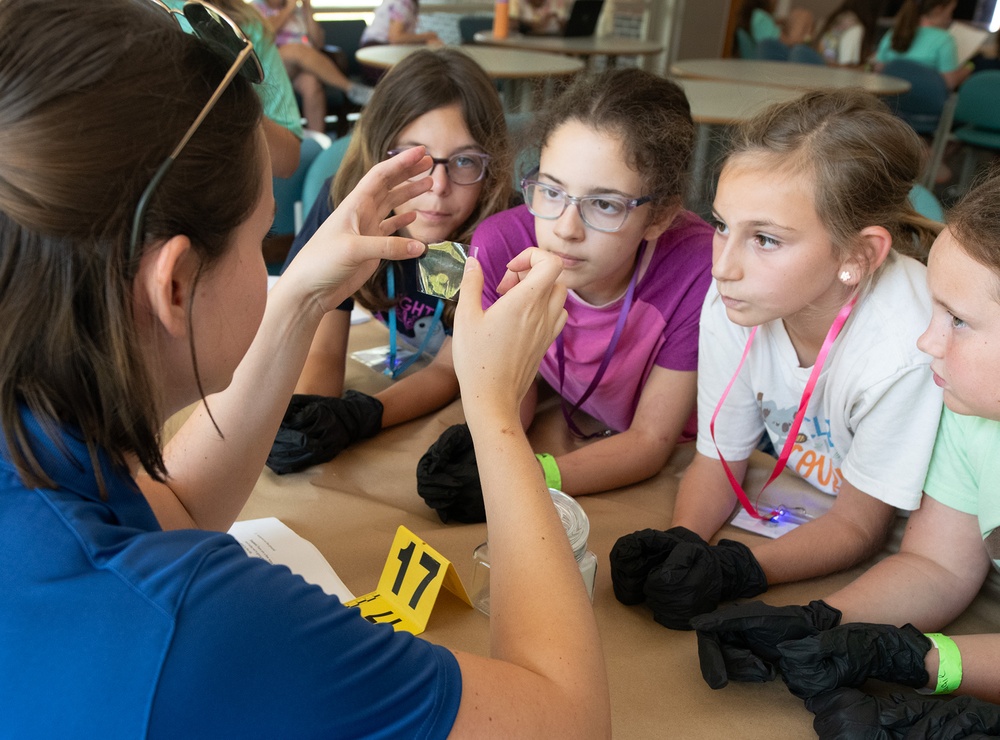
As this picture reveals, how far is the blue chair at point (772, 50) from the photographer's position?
19.3 ft

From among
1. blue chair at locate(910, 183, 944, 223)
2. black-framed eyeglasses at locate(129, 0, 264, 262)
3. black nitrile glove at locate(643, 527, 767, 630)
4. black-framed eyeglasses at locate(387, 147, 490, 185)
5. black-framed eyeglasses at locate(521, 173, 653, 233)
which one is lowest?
black nitrile glove at locate(643, 527, 767, 630)

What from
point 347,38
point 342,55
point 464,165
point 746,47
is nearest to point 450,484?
point 464,165

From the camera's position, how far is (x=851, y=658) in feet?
2.93

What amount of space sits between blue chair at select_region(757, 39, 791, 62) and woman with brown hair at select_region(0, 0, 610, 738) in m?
5.85

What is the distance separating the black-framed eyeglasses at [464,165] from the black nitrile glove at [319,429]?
526 mm

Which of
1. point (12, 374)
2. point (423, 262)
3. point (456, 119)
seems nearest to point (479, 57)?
point (456, 119)

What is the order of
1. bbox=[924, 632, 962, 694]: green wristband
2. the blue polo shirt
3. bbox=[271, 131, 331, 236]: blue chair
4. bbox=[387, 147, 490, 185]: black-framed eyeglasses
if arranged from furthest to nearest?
bbox=[271, 131, 331, 236]: blue chair → bbox=[387, 147, 490, 185]: black-framed eyeglasses → bbox=[924, 632, 962, 694]: green wristband → the blue polo shirt

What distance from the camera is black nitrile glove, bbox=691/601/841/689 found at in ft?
2.97

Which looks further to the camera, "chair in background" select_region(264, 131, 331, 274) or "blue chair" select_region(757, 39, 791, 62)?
"blue chair" select_region(757, 39, 791, 62)

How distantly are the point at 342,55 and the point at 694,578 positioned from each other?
5181 mm

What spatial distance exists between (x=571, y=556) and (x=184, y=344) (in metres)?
0.39

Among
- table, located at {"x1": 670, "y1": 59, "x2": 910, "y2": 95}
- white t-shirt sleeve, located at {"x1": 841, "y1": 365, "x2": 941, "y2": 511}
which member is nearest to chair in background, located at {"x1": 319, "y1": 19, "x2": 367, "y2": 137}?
table, located at {"x1": 670, "y1": 59, "x2": 910, "y2": 95}

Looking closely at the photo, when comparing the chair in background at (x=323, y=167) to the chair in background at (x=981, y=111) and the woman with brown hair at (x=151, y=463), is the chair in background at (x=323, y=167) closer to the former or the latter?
the woman with brown hair at (x=151, y=463)

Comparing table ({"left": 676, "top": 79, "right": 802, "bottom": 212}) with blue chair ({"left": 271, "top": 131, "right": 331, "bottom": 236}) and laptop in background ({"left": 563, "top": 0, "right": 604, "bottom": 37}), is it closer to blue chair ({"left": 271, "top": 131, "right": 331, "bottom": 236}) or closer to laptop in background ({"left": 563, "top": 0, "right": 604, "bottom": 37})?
blue chair ({"left": 271, "top": 131, "right": 331, "bottom": 236})
